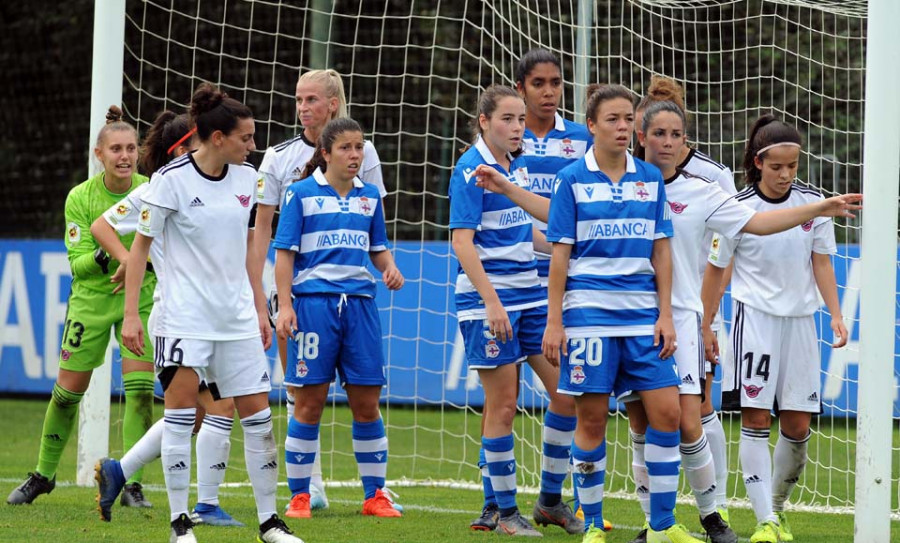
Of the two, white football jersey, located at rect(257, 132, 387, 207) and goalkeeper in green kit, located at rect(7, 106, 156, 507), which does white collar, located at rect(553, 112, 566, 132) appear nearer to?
white football jersey, located at rect(257, 132, 387, 207)

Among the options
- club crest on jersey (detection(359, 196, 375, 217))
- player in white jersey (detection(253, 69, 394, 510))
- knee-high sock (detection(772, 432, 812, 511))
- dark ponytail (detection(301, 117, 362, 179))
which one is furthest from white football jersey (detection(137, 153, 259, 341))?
knee-high sock (detection(772, 432, 812, 511))

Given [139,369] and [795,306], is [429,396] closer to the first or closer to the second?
[139,369]

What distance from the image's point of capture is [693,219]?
586cm

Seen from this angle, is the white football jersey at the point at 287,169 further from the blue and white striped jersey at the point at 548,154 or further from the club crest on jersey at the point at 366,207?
the blue and white striped jersey at the point at 548,154

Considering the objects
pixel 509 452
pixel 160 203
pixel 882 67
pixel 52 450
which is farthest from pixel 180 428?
pixel 882 67

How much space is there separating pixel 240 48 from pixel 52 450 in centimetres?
840

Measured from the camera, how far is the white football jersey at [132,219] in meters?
5.71

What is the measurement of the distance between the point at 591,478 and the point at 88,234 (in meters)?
3.17

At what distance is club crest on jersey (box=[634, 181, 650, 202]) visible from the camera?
551cm

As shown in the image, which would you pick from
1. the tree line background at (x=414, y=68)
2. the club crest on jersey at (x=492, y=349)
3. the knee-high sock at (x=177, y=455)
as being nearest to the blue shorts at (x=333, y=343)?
the club crest on jersey at (x=492, y=349)

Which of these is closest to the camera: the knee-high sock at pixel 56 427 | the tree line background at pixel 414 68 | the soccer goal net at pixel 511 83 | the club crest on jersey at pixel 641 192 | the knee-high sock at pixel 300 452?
the club crest on jersey at pixel 641 192

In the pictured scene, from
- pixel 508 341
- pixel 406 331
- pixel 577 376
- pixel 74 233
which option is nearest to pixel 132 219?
pixel 74 233

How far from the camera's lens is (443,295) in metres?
12.4

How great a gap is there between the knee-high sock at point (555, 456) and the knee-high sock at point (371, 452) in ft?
3.00
